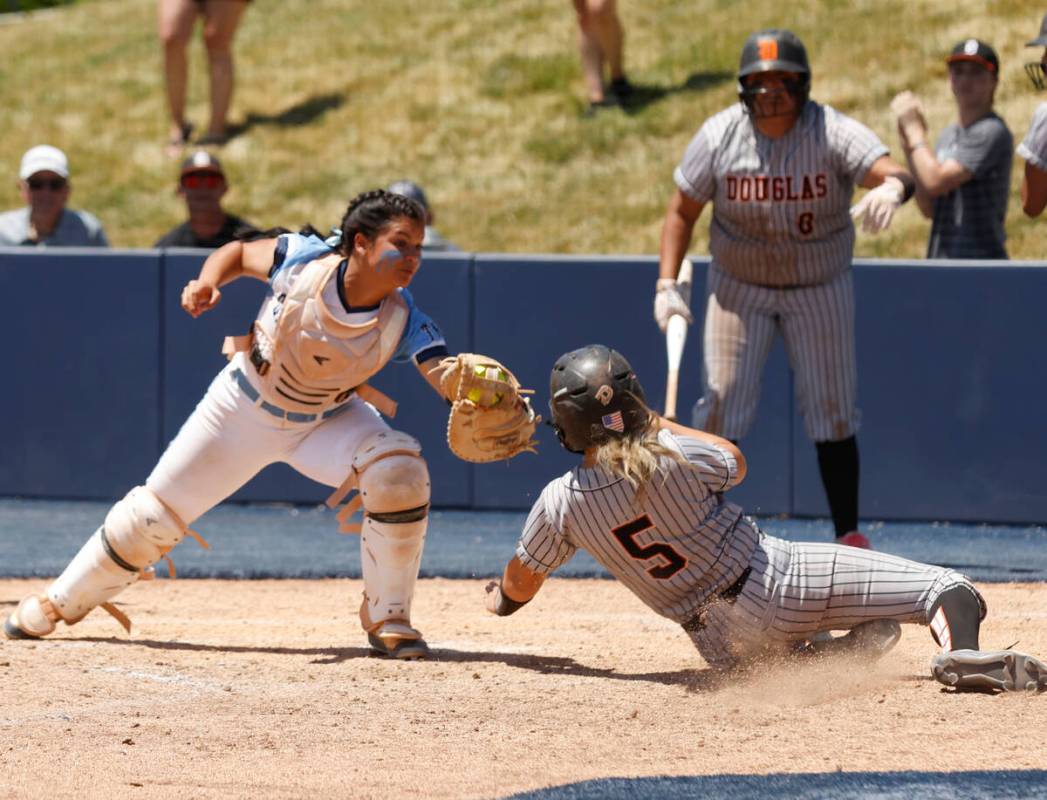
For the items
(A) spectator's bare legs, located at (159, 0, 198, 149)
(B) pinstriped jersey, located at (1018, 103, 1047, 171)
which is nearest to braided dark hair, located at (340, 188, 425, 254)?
(B) pinstriped jersey, located at (1018, 103, 1047, 171)

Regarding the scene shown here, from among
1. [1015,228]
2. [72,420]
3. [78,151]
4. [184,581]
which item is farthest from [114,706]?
[78,151]

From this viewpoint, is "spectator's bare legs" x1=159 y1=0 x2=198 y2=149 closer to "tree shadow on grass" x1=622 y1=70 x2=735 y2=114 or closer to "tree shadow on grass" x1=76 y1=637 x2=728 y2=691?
"tree shadow on grass" x1=622 y1=70 x2=735 y2=114

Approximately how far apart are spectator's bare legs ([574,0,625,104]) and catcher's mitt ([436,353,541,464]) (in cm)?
746

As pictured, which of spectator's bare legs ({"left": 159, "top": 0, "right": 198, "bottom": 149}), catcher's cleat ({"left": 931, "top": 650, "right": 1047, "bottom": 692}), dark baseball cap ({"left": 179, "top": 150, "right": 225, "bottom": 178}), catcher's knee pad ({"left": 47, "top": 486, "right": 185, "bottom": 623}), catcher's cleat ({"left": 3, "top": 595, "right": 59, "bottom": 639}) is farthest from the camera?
spectator's bare legs ({"left": 159, "top": 0, "right": 198, "bottom": 149})

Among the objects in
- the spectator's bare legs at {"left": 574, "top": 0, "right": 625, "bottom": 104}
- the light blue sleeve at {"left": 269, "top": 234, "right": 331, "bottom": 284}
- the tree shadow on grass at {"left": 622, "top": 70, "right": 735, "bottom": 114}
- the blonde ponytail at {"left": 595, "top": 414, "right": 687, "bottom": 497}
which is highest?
the spectator's bare legs at {"left": 574, "top": 0, "right": 625, "bottom": 104}

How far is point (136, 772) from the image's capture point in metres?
4.27

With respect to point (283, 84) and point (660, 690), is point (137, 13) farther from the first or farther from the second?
point (660, 690)

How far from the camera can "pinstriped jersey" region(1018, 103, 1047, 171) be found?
690cm

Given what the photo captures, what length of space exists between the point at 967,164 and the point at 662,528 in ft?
14.4

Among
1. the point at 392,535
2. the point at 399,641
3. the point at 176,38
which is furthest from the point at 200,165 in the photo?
the point at 399,641

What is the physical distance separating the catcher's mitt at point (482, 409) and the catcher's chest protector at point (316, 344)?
0.90 feet

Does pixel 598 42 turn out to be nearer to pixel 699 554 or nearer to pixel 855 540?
pixel 855 540

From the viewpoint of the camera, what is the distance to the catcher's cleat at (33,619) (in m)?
6.03

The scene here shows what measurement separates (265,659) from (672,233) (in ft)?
7.99
